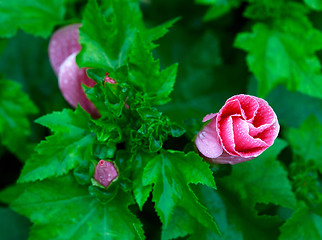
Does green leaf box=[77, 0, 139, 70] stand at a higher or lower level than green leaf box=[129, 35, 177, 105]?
higher

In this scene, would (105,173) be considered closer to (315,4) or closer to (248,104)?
(248,104)

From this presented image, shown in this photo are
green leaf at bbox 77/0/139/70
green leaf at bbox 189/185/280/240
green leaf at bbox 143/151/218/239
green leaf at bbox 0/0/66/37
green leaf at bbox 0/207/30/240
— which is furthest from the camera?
green leaf at bbox 0/207/30/240

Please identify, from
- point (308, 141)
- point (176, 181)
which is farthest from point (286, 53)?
point (176, 181)

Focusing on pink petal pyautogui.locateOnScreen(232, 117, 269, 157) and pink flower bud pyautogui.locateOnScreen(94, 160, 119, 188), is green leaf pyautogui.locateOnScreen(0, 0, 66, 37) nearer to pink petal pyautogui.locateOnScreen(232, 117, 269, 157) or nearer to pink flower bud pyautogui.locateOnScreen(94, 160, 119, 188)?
pink flower bud pyautogui.locateOnScreen(94, 160, 119, 188)

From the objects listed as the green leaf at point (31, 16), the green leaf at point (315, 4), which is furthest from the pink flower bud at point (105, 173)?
the green leaf at point (315, 4)

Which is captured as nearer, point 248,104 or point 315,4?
point 248,104

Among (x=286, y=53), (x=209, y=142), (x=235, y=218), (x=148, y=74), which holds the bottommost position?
(x=235, y=218)

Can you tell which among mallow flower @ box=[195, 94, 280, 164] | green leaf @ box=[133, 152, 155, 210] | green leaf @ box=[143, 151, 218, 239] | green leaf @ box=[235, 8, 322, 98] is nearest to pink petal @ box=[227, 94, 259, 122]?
mallow flower @ box=[195, 94, 280, 164]
